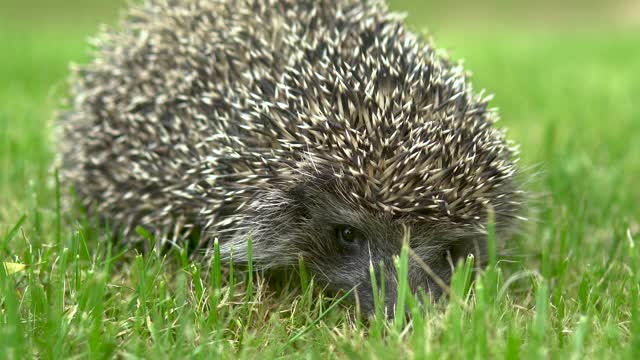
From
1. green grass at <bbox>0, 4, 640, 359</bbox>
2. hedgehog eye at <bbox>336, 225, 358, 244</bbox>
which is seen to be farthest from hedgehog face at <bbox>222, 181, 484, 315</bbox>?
green grass at <bbox>0, 4, 640, 359</bbox>

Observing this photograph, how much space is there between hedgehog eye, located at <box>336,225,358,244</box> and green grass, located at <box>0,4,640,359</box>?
0.93 ft

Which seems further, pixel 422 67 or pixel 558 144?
pixel 558 144

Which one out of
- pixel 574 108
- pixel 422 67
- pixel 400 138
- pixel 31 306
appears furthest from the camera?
pixel 574 108

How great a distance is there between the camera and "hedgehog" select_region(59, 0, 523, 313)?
4207 mm

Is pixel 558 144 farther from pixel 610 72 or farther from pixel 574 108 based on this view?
pixel 610 72

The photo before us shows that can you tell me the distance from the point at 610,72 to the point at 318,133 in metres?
10.8

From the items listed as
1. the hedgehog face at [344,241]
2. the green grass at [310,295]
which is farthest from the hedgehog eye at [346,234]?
the green grass at [310,295]

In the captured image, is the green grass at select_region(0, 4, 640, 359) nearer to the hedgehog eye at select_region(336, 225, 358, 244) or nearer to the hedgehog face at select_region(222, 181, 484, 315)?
the hedgehog face at select_region(222, 181, 484, 315)

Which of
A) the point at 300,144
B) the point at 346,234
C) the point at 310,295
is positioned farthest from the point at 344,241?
the point at 300,144

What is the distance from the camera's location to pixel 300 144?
4.46m

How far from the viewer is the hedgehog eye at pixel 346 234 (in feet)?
14.3

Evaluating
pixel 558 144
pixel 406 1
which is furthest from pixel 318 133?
pixel 406 1

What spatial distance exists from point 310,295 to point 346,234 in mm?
400

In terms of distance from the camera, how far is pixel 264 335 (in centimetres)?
384
